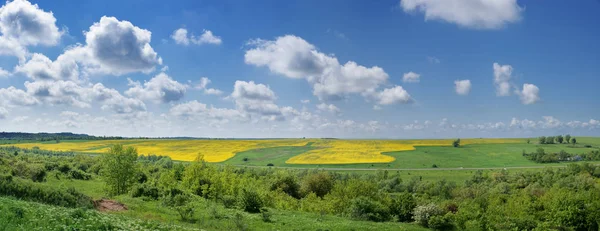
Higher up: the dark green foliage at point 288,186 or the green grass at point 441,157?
the green grass at point 441,157

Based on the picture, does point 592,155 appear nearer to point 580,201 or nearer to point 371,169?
point 371,169

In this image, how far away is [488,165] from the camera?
13275 centimetres

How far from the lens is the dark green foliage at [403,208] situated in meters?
45.9

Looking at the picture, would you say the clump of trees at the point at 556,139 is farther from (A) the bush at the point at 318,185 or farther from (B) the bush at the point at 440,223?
(B) the bush at the point at 440,223

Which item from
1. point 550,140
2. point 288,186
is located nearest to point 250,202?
point 288,186

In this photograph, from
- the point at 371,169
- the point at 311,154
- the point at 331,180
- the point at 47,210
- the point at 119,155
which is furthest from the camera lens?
the point at 311,154

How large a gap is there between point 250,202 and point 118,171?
25.1 meters

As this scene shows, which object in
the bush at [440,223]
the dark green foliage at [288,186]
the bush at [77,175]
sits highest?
the bush at [77,175]

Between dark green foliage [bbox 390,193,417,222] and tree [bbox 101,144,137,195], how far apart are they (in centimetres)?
3816

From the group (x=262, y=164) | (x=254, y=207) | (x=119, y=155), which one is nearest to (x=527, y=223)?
(x=254, y=207)

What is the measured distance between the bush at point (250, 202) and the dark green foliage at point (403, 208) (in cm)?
1731

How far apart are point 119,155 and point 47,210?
3711cm

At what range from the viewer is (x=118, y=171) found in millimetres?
54562

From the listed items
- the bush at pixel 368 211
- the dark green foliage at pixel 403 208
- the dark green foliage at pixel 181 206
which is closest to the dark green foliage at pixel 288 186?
the bush at pixel 368 211
